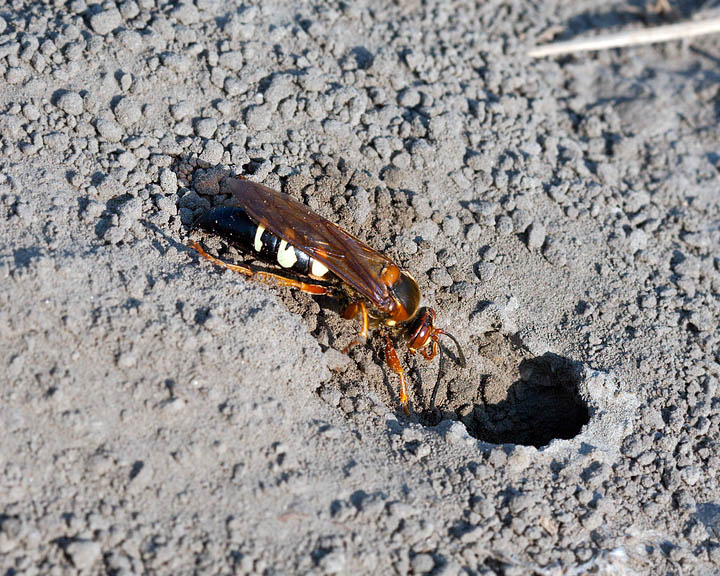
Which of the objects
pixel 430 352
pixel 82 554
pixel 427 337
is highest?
pixel 82 554

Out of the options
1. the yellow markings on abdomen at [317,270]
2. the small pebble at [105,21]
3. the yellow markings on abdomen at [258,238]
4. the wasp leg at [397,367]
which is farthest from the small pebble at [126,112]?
the wasp leg at [397,367]

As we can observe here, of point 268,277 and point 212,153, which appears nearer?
point 268,277

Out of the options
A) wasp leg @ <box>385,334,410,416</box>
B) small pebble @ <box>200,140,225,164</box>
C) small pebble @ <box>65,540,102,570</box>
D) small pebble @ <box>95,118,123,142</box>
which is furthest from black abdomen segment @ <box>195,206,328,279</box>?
small pebble @ <box>65,540,102,570</box>

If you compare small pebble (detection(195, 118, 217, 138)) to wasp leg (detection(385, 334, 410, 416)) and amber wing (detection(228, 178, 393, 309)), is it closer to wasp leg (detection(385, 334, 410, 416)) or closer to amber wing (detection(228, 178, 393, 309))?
amber wing (detection(228, 178, 393, 309))

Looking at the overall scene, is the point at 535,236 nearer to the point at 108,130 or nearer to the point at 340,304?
the point at 340,304

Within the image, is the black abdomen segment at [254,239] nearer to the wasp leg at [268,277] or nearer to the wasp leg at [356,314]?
the wasp leg at [268,277]

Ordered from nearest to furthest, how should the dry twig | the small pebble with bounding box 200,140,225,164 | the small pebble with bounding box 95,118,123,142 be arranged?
the small pebble with bounding box 95,118,123,142
the small pebble with bounding box 200,140,225,164
the dry twig

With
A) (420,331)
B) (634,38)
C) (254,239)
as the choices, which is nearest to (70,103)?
(254,239)
